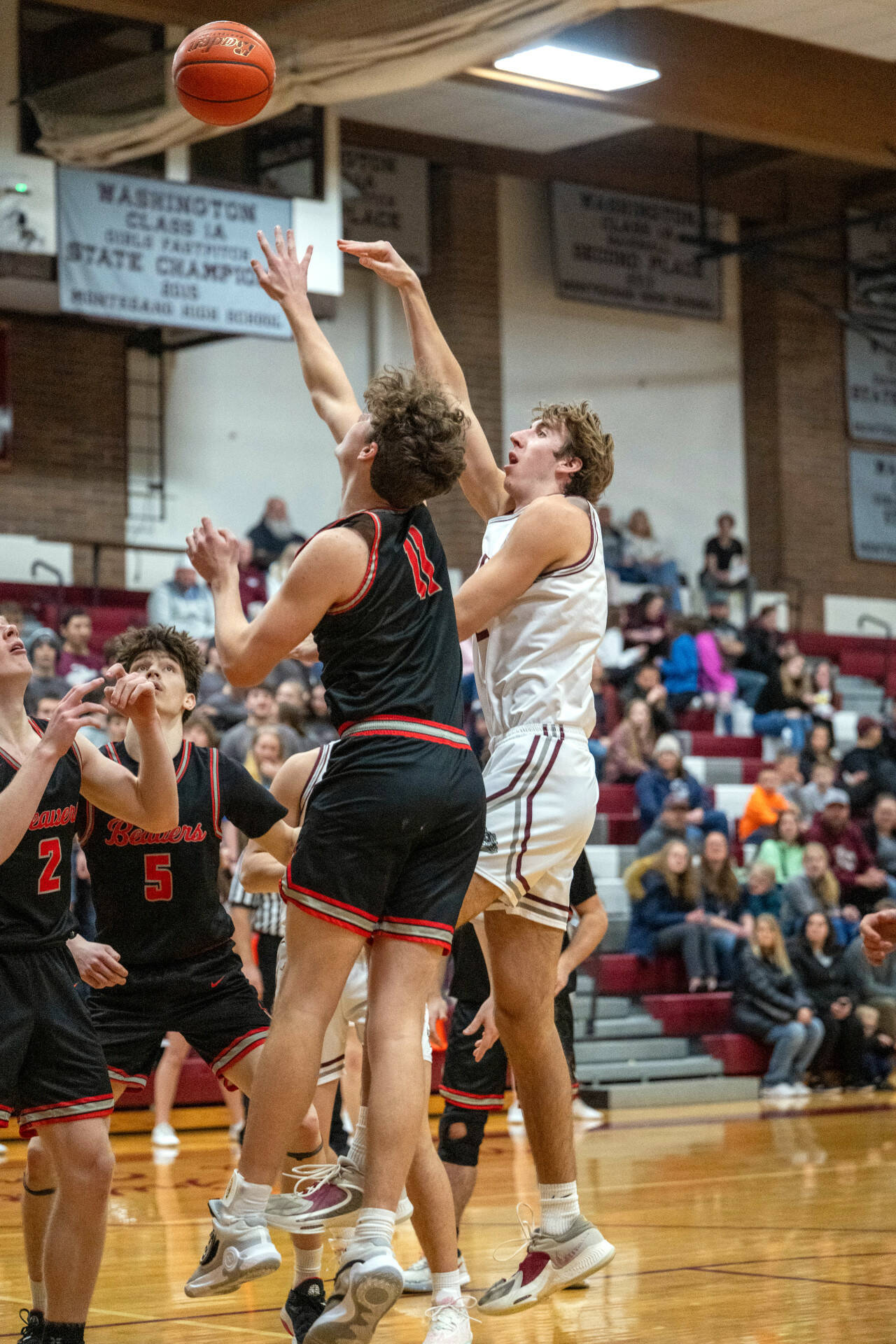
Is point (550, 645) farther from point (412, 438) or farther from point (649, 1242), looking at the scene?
point (649, 1242)

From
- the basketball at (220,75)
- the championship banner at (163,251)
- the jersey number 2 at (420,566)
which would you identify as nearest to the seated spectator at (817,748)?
the championship banner at (163,251)

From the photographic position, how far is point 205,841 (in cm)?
483

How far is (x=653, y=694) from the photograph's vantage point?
15.5 m

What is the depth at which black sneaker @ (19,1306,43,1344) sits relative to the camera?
165 inches

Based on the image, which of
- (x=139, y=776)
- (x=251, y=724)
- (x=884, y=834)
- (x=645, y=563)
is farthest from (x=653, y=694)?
(x=139, y=776)

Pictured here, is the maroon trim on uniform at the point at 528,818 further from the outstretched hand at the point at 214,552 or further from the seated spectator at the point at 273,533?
the seated spectator at the point at 273,533

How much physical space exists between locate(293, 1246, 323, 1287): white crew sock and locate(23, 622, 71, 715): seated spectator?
683 centimetres

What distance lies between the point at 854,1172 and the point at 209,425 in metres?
12.2

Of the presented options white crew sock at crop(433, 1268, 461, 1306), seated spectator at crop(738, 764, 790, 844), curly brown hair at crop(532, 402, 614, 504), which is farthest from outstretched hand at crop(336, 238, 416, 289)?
seated spectator at crop(738, 764, 790, 844)

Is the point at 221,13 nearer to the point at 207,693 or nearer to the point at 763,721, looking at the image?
the point at 207,693

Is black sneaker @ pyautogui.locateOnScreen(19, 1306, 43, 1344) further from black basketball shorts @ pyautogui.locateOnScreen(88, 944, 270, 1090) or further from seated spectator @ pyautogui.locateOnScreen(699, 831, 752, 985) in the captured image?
seated spectator @ pyautogui.locateOnScreen(699, 831, 752, 985)

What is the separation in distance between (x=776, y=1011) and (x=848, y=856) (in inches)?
93.5

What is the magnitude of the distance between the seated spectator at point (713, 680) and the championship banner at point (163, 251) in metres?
5.14

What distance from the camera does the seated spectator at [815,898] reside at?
13.1 meters
